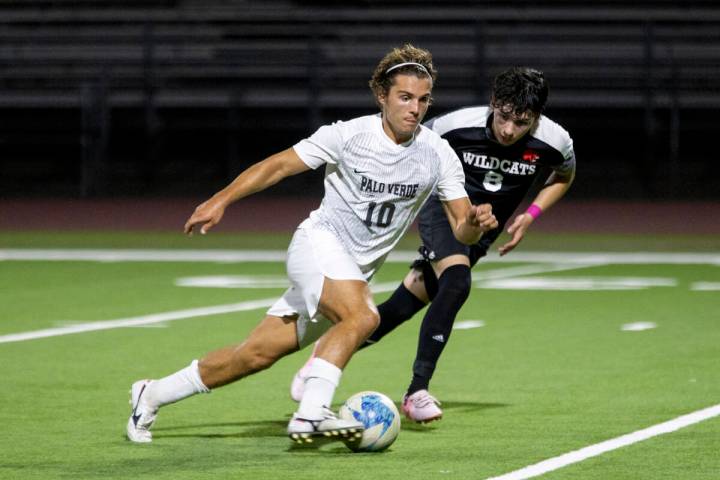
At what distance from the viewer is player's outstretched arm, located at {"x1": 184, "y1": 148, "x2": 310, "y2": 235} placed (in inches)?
263

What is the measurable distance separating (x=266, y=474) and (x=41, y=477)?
3.00ft

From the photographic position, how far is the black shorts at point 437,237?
27.9 ft

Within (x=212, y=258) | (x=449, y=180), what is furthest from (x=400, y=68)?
(x=212, y=258)

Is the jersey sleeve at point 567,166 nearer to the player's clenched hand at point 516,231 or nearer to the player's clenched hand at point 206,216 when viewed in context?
the player's clenched hand at point 516,231

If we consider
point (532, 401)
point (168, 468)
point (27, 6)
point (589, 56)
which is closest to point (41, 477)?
point (168, 468)

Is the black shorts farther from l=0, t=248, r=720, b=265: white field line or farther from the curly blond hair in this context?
l=0, t=248, r=720, b=265: white field line

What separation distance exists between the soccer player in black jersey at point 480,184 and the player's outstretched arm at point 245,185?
4.84 ft

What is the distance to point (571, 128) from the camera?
87.2 feet

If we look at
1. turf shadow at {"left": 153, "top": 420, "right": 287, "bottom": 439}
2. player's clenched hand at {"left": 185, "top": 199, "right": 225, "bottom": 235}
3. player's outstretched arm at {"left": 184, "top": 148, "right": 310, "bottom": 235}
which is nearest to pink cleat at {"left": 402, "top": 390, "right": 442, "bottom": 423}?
turf shadow at {"left": 153, "top": 420, "right": 287, "bottom": 439}

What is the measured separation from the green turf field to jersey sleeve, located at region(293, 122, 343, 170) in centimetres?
131

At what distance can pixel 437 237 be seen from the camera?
8555 millimetres

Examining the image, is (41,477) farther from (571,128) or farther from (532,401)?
(571,128)

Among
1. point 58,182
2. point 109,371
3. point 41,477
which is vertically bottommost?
point 58,182

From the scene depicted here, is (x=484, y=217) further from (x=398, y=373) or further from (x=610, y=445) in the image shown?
(x=398, y=373)
